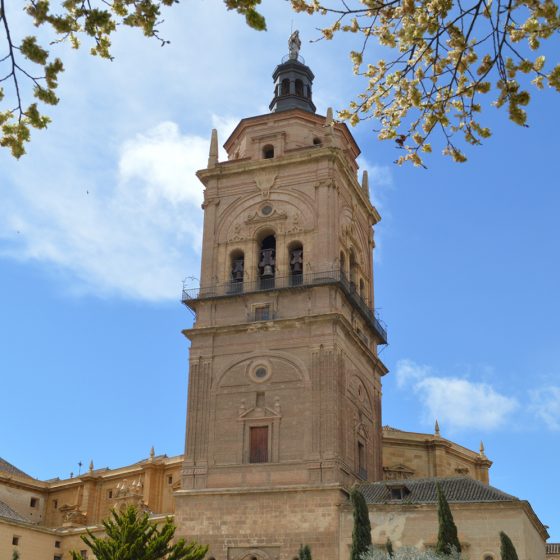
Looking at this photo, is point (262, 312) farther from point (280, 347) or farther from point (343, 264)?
point (343, 264)

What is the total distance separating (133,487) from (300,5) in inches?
1452

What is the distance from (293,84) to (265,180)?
683 cm

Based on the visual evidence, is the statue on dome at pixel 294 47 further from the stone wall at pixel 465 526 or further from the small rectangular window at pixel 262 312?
the stone wall at pixel 465 526

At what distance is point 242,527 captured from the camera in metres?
31.3

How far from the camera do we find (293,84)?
139ft

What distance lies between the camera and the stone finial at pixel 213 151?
39375 mm

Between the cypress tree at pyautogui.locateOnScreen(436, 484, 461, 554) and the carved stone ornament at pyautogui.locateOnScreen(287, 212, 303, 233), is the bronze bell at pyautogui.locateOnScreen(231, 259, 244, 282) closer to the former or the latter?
the carved stone ornament at pyautogui.locateOnScreen(287, 212, 303, 233)

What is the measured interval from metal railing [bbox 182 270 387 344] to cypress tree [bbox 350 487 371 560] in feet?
29.8

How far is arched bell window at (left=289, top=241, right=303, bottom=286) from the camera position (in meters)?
35.4

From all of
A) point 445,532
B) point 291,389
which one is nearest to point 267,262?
point 291,389

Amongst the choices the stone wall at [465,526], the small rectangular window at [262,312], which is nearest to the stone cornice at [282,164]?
the small rectangular window at [262,312]

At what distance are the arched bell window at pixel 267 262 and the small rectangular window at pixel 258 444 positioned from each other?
5.76 metres

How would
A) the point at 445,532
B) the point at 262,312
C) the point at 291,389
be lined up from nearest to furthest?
the point at 445,532, the point at 291,389, the point at 262,312

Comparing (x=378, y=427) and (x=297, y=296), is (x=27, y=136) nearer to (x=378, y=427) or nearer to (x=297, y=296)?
(x=297, y=296)
